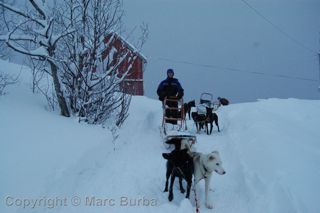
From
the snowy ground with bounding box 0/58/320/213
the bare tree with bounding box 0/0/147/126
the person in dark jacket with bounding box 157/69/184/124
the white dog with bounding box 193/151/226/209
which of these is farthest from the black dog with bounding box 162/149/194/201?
the person in dark jacket with bounding box 157/69/184/124

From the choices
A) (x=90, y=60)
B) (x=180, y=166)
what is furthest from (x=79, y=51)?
(x=180, y=166)

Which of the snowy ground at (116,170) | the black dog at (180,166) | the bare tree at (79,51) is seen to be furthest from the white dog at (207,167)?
the bare tree at (79,51)

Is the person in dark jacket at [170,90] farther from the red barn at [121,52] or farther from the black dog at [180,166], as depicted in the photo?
the black dog at [180,166]

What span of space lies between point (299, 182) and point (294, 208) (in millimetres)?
586

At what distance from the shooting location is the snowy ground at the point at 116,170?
321cm

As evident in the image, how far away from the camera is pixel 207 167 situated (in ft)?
12.6

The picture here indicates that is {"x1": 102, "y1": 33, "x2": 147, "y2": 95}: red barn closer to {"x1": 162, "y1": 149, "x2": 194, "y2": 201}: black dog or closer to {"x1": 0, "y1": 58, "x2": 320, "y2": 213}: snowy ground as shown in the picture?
{"x1": 0, "y1": 58, "x2": 320, "y2": 213}: snowy ground

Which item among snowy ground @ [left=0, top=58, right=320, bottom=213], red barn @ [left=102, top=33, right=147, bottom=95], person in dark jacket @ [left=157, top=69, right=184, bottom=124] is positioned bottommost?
snowy ground @ [left=0, top=58, right=320, bottom=213]

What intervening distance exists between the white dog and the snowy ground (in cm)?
28

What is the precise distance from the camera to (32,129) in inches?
175

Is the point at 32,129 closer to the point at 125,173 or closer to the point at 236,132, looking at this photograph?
the point at 125,173

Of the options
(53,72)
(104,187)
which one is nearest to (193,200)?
(104,187)

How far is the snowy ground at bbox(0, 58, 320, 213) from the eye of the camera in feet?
10.5

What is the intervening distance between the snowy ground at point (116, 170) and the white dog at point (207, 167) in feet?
0.92
